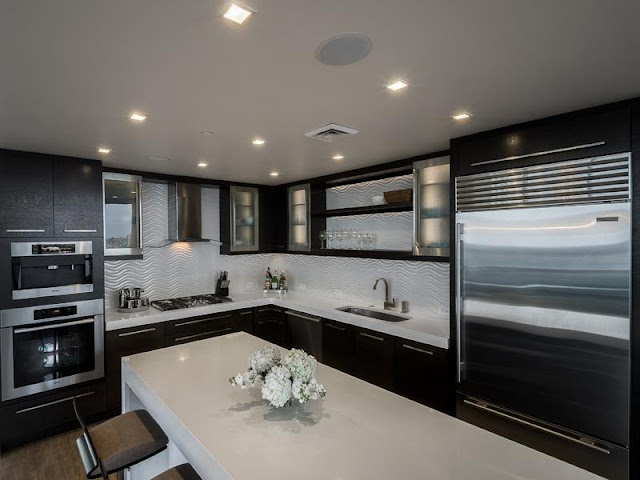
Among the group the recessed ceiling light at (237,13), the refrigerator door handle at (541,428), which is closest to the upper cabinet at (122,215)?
the recessed ceiling light at (237,13)

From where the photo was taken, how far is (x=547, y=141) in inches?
88.8

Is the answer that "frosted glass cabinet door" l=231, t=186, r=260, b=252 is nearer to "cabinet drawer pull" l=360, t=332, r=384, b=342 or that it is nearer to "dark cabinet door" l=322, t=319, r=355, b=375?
"dark cabinet door" l=322, t=319, r=355, b=375

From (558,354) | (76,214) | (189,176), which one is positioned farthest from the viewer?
(189,176)

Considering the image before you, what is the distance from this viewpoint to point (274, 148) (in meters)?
3.01

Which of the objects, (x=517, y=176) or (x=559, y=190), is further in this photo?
(x=517, y=176)

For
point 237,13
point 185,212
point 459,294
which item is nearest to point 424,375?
point 459,294

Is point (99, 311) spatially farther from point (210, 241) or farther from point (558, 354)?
point (558, 354)

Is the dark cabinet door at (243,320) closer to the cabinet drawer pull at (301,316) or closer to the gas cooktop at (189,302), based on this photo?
the gas cooktop at (189,302)

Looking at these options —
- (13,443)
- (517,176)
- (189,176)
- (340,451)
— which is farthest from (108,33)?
(13,443)

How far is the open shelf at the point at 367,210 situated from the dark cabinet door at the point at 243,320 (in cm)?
149

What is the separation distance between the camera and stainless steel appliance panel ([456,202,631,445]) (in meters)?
2.01

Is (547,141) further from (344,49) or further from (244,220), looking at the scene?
(244,220)

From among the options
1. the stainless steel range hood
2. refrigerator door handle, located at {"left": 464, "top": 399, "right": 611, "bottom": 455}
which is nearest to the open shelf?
the stainless steel range hood

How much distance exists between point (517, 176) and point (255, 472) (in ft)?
7.52
